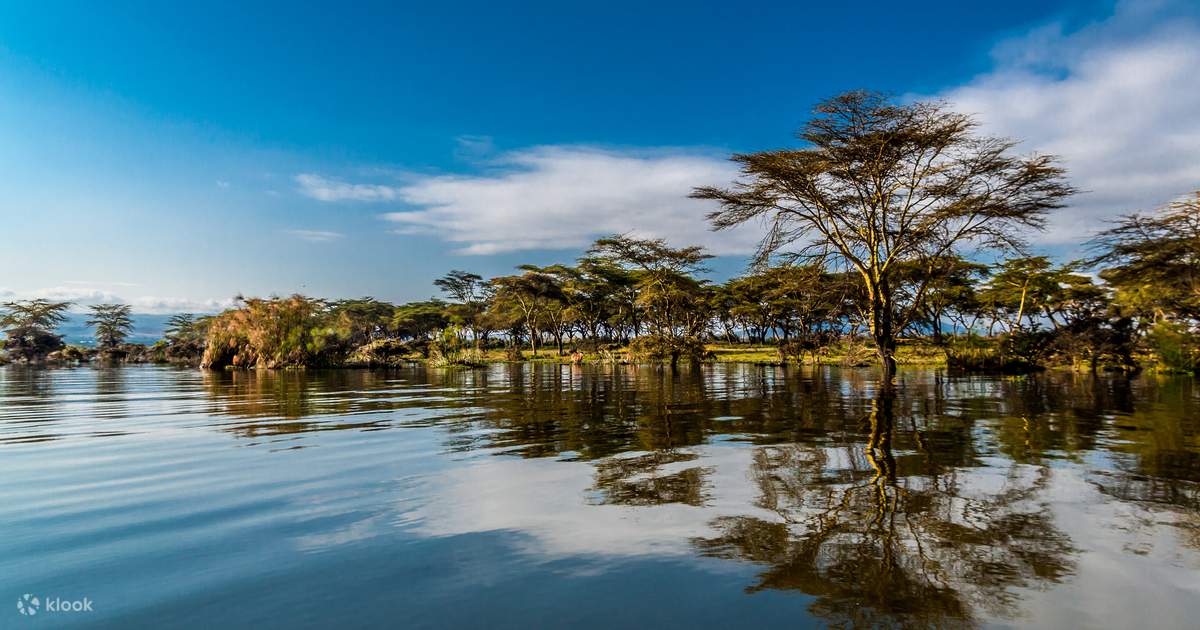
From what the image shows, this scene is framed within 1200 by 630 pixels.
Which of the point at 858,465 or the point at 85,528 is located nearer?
the point at 85,528

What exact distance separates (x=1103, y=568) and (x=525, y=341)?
95892 millimetres

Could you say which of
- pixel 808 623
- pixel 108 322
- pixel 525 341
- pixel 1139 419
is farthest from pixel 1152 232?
pixel 108 322

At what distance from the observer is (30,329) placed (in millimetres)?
63844

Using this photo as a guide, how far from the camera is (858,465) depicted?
18.4ft

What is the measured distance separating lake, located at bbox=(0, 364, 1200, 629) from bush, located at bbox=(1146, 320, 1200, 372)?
19.6 meters

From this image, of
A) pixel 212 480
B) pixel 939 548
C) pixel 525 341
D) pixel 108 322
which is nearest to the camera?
pixel 939 548

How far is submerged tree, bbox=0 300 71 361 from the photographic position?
6184cm

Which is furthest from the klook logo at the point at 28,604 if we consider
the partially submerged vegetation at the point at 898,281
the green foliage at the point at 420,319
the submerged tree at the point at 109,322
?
the submerged tree at the point at 109,322

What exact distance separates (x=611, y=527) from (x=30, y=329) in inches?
3498

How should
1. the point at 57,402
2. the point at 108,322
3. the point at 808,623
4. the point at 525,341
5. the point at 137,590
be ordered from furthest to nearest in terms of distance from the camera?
the point at 525,341, the point at 108,322, the point at 57,402, the point at 137,590, the point at 808,623

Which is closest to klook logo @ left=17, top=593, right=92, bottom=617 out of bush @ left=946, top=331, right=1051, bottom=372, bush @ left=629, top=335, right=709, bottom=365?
bush @ left=946, top=331, right=1051, bottom=372

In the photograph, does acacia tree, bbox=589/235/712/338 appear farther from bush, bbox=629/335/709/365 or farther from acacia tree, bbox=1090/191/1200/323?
acacia tree, bbox=1090/191/1200/323

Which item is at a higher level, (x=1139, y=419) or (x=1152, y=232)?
(x=1152, y=232)

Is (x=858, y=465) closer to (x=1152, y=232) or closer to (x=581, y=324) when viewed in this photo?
(x=1152, y=232)
